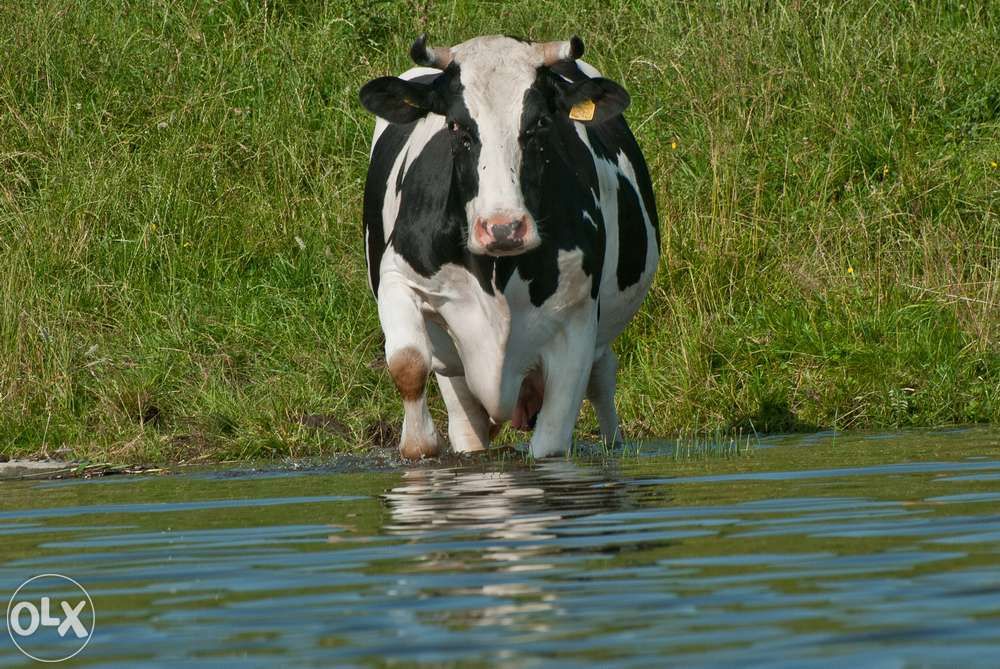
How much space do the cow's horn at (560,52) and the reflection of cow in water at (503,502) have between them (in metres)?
1.78

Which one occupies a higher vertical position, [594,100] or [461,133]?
[594,100]

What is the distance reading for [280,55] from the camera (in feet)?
44.5

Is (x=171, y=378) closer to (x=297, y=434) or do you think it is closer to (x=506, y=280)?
(x=297, y=434)

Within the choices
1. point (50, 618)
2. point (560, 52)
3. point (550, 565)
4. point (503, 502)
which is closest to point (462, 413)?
point (560, 52)

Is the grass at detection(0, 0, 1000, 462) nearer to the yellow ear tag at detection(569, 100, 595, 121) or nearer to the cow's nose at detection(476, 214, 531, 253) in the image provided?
the yellow ear tag at detection(569, 100, 595, 121)

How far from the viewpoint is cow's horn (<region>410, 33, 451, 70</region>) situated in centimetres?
738

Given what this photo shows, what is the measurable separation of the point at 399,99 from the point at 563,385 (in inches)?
57.3

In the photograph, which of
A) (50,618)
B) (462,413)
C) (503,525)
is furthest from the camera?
(462,413)

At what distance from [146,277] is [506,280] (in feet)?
13.5

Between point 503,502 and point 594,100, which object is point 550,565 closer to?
point 503,502

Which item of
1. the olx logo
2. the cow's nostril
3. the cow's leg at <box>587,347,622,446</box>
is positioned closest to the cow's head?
the cow's nostril

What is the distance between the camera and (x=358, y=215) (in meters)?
11.4

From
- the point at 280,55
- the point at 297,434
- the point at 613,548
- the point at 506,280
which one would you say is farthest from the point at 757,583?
the point at 280,55

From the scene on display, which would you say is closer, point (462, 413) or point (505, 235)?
point (505, 235)
